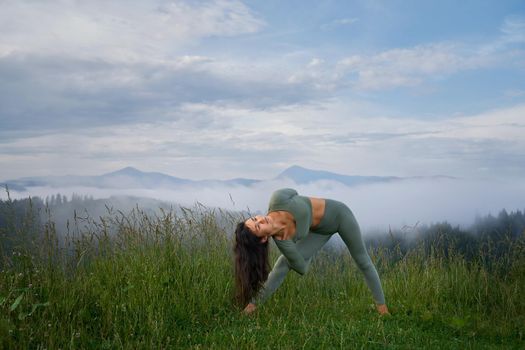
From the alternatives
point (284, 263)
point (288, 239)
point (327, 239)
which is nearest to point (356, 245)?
point (327, 239)

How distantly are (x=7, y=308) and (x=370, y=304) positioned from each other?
460 centimetres

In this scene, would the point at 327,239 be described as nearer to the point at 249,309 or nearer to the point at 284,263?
the point at 284,263

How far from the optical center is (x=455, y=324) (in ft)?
23.9

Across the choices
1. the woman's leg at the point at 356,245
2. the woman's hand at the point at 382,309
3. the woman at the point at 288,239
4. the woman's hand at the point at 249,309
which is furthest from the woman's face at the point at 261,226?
the woman's hand at the point at 382,309

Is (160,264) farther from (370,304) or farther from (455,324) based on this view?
(455,324)

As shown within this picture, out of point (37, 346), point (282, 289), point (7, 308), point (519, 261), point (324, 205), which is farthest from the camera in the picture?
point (519, 261)

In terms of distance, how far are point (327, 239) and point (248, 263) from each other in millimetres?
1074

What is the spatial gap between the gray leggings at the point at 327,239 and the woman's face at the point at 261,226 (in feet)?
2.27

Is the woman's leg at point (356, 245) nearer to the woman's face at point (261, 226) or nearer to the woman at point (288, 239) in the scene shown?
the woman at point (288, 239)

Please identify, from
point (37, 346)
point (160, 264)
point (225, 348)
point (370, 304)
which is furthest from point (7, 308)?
point (370, 304)

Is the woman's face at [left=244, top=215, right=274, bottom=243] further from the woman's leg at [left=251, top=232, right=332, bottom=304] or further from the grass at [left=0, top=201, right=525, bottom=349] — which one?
the grass at [left=0, top=201, right=525, bottom=349]

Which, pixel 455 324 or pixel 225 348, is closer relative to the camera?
pixel 225 348

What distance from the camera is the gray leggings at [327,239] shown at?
23.4ft

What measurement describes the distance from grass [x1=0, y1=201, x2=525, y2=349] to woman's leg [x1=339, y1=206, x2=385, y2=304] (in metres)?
0.38
